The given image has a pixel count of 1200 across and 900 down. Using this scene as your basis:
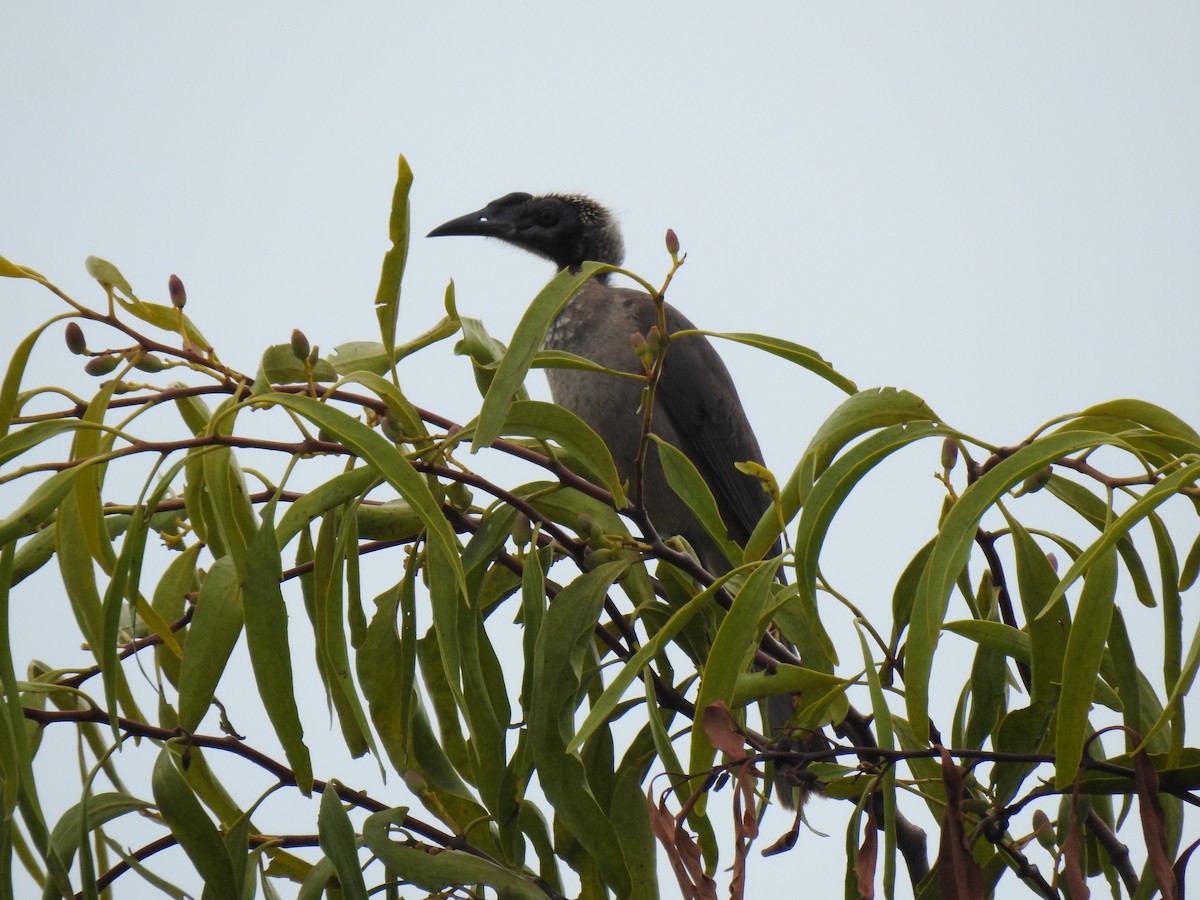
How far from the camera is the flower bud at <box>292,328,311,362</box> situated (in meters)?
1.45

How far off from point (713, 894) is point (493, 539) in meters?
0.54

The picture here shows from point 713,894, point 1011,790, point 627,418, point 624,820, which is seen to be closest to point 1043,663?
point 1011,790

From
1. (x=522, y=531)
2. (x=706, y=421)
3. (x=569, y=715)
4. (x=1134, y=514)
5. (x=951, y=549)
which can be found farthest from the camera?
(x=706, y=421)

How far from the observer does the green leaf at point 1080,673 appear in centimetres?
122

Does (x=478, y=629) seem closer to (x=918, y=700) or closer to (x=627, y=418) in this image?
(x=918, y=700)

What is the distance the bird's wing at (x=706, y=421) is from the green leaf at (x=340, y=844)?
2.65 meters

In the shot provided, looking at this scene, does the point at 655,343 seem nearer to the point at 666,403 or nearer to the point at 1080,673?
the point at 1080,673

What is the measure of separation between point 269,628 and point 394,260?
1.49 feet

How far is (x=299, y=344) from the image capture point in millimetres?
1457

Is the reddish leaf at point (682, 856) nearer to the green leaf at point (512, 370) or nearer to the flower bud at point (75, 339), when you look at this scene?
the green leaf at point (512, 370)

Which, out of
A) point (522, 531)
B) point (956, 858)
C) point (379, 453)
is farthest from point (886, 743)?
point (522, 531)

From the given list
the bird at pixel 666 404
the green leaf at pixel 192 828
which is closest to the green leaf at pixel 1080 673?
the green leaf at pixel 192 828

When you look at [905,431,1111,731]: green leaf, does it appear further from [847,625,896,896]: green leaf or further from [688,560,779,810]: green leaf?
[688,560,779,810]: green leaf

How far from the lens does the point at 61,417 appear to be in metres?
1.50
